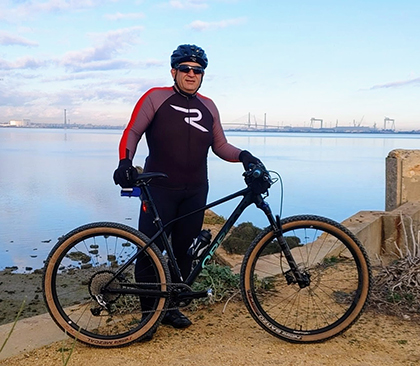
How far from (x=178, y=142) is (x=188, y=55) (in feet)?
1.88

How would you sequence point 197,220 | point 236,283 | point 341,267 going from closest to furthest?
point 197,220 < point 236,283 < point 341,267

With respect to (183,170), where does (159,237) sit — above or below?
below

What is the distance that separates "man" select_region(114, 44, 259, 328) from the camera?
3.45 meters

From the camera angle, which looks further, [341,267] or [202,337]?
[341,267]

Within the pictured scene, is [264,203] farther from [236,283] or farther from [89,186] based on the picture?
[89,186]

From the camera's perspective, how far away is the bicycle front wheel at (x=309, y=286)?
3.28 metres

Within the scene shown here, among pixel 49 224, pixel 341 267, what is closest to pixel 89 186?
pixel 49 224

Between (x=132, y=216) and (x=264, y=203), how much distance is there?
13058mm

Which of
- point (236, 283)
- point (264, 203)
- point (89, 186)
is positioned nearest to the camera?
point (264, 203)

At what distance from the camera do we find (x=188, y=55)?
343 cm

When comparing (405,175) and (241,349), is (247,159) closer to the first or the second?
(241,349)

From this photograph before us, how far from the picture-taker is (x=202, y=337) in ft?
11.1

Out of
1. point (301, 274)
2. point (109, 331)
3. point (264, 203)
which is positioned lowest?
point (109, 331)

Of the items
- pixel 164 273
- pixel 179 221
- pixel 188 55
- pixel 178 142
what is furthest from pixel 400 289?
pixel 188 55
